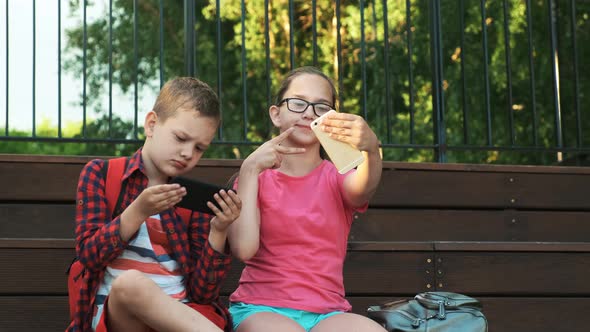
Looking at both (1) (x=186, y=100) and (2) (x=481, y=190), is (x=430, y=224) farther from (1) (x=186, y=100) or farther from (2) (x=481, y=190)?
(1) (x=186, y=100)

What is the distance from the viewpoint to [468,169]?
11.7 ft

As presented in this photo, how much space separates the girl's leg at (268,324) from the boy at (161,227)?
2.5 inches

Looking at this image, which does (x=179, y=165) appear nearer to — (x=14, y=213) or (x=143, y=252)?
(x=143, y=252)

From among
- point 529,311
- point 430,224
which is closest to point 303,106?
point 430,224

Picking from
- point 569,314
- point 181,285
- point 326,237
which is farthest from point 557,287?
point 181,285

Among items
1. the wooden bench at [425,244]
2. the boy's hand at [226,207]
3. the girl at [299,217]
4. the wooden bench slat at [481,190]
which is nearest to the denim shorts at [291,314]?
the girl at [299,217]

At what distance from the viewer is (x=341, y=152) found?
7.82ft

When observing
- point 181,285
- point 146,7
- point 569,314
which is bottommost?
point 569,314

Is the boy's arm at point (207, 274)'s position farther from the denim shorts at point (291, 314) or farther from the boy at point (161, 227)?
the denim shorts at point (291, 314)

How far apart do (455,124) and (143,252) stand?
6.61m

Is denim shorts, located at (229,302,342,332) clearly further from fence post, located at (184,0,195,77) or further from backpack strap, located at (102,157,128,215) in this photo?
fence post, located at (184,0,195,77)

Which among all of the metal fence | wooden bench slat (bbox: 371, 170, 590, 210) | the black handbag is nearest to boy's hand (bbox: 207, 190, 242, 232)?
the black handbag

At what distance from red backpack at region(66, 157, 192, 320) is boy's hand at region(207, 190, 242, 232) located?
17 cm

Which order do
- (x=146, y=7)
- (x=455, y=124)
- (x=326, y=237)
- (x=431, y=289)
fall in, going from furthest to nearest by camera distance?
(x=146, y=7), (x=455, y=124), (x=431, y=289), (x=326, y=237)
